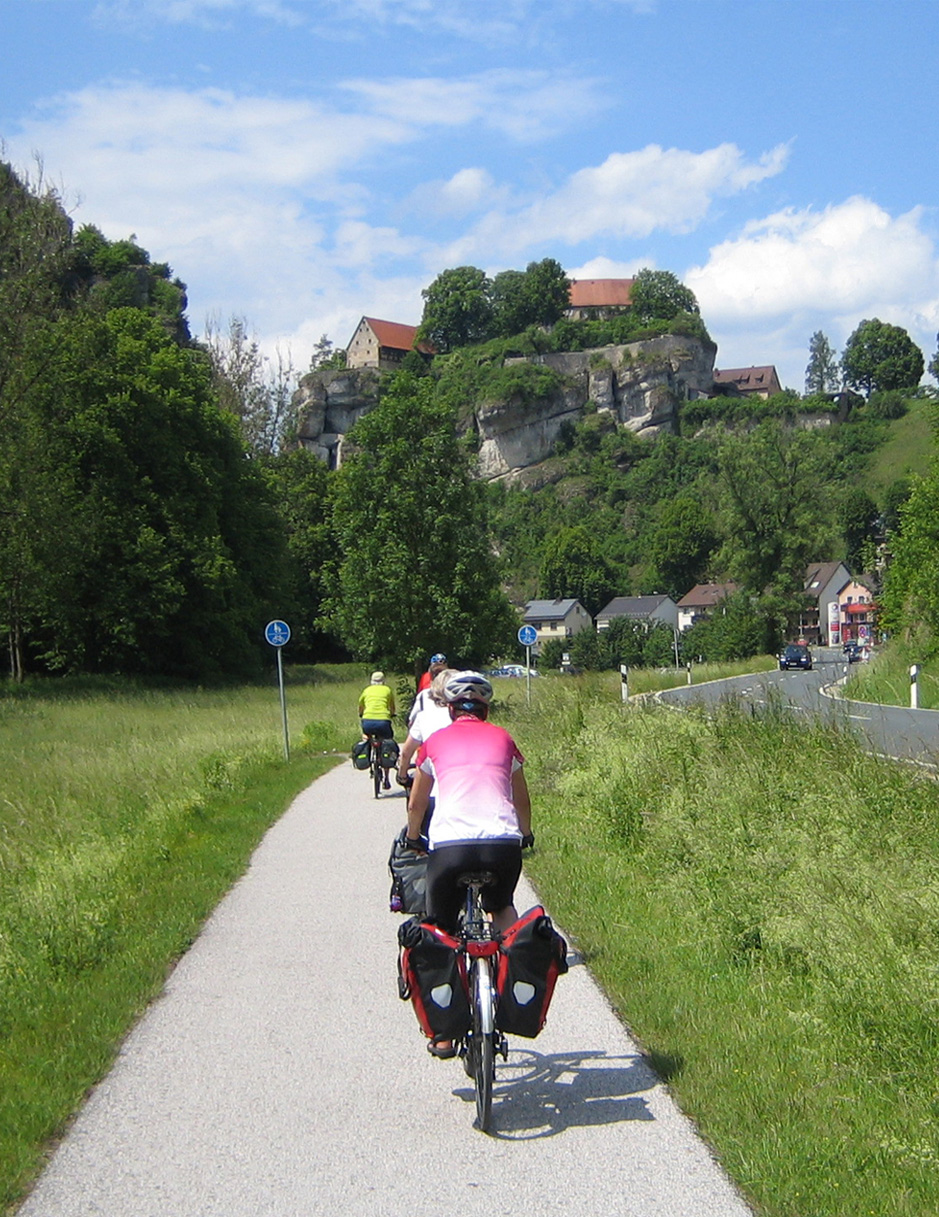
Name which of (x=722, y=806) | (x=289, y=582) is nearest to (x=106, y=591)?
(x=289, y=582)

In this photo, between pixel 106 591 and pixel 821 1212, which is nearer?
pixel 821 1212

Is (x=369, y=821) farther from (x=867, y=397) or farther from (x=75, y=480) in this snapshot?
(x=867, y=397)

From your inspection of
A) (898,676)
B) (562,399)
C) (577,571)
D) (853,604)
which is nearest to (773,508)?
(898,676)

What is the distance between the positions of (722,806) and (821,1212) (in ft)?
18.1

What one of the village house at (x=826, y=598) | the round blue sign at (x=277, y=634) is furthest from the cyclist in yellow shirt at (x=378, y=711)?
the village house at (x=826, y=598)

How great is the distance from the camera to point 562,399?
499 feet

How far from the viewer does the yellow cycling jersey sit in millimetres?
17422

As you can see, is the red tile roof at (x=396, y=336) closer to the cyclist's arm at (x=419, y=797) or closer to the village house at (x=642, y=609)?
the village house at (x=642, y=609)

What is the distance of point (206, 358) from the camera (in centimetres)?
5866

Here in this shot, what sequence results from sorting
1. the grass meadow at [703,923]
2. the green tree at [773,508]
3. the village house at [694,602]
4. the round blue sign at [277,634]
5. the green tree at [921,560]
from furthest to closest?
the village house at [694,602]
the green tree at [773,508]
the green tree at [921,560]
the round blue sign at [277,634]
the grass meadow at [703,923]

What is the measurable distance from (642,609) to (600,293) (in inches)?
2797

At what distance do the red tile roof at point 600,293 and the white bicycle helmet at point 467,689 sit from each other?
17311 cm

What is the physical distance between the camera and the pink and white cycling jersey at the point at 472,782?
4941mm

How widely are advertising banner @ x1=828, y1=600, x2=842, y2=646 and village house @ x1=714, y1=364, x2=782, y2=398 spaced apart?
5840 centimetres
